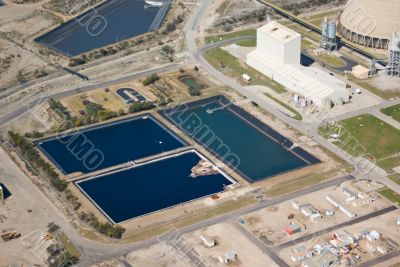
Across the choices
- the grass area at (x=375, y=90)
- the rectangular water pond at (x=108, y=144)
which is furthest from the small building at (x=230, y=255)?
the grass area at (x=375, y=90)

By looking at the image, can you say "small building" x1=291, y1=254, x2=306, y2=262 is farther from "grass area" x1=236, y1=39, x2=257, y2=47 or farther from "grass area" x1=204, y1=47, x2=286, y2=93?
"grass area" x1=236, y1=39, x2=257, y2=47

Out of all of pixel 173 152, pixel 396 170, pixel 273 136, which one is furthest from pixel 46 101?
pixel 396 170

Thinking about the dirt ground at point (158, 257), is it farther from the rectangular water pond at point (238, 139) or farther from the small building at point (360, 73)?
the small building at point (360, 73)

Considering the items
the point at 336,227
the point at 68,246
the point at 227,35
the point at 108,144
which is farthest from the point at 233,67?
the point at 68,246

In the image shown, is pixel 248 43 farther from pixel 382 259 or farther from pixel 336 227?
pixel 382 259

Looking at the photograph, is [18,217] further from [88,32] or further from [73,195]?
[88,32]

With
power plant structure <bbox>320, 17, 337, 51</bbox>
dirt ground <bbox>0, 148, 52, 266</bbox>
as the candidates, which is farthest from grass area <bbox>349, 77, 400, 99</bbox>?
dirt ground <bbox>0, 148, 52, 266</bbox>
